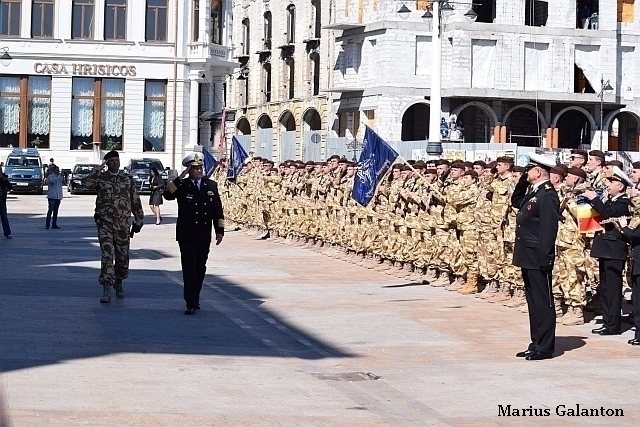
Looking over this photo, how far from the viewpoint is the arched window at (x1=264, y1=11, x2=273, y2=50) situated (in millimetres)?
76188

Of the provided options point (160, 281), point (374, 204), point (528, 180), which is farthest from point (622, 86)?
point (528, 180)

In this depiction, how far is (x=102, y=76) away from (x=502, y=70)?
20.1 metres

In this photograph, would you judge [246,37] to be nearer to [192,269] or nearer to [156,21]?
[156,21]

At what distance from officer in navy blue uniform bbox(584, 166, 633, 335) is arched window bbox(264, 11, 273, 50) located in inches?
2461

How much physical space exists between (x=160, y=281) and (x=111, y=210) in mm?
3344

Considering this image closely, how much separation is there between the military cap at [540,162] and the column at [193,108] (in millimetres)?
56358

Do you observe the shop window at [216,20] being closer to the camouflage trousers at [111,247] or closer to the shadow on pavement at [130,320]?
the shadow on pavement at [130,320]

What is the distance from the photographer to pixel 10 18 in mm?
65188

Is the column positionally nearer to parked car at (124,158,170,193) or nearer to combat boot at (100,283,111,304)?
parked car at (124,158,170,193)

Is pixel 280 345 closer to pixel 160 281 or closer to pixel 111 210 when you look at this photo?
pixel 111 210

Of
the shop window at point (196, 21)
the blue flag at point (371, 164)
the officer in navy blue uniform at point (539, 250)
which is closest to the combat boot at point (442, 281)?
the blue flag at point (371, 164)

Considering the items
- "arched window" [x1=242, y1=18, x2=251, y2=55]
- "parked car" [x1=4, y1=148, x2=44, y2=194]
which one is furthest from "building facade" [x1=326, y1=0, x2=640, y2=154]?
"arched window" [x1=242, y1=18, x2=251, y2=55]

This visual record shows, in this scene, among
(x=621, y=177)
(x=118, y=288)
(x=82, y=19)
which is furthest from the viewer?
(x=82, y=19)

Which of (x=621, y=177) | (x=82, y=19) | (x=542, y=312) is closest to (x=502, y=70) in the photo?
(x=82, y=19)
